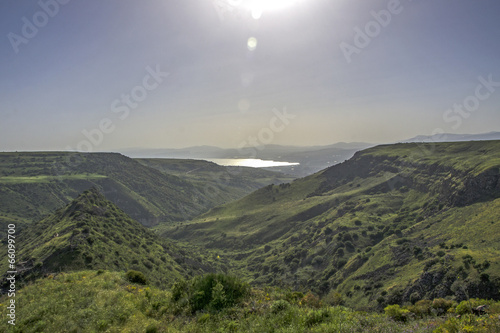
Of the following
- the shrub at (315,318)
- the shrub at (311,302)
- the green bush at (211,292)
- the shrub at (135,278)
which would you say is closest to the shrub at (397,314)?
the shrub at (315,318)

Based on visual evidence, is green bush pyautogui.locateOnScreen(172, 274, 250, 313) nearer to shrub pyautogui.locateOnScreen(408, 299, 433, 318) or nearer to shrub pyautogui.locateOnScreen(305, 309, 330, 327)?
shrub pyautogui.locateOnScreen(305, 309, 330, 327)

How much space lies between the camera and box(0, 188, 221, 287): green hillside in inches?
1277

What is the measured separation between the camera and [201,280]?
1647 centimetres

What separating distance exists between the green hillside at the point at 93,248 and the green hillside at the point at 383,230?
3065cm

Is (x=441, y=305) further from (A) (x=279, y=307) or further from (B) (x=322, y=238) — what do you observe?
(B) (x=322, y=238)

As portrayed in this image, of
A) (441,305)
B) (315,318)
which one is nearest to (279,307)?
(315,318)

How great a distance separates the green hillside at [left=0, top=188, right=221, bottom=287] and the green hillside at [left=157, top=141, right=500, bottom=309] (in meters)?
30.7

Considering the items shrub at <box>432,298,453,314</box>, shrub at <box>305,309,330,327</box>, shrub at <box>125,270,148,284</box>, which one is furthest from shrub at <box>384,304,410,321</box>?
shrub at <box>125,270,148,284</box>

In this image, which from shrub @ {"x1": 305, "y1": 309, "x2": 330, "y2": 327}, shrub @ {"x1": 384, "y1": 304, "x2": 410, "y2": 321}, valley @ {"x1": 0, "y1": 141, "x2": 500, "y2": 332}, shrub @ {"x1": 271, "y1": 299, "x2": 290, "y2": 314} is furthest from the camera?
valley @ {"x1": 0, "y1": 141, "x2": 500, "y2": 332}

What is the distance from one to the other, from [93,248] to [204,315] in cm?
3198

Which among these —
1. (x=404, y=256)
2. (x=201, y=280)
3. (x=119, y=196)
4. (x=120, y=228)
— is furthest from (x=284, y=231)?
(x=119, y=196)

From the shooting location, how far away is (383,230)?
221 ft

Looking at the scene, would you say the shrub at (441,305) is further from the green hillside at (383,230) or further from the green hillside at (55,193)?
the green hillside at (55,193)

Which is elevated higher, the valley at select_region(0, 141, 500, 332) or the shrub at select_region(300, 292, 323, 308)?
the shrub at select_region(300, 292, 323, 308)
